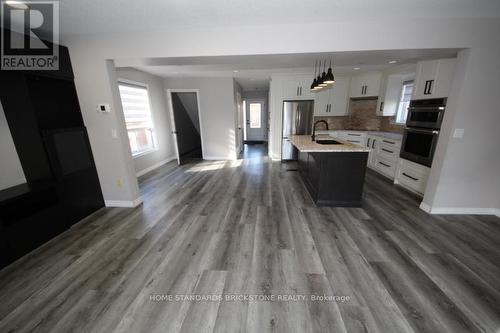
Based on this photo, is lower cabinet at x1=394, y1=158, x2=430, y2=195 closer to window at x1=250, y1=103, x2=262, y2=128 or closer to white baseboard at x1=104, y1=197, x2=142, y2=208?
white baseboard at x1=104, y1=197, x2=142, y2=208

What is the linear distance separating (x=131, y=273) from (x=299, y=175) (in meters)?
3.67

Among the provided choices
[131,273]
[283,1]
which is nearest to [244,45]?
[283,1]

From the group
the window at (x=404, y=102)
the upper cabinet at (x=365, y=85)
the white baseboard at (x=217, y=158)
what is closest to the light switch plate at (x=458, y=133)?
the window at (x=404, y=102)

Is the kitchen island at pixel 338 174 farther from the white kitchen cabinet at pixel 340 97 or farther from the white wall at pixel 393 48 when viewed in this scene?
the white kitchen cabinet at pixel 340 97

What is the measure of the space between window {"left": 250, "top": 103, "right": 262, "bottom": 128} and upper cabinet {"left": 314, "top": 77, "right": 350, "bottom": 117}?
4.08m

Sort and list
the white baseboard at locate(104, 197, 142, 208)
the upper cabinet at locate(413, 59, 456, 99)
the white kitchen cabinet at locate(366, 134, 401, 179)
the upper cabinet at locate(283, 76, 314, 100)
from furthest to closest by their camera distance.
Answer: the upper cabinet at locate(283, 76, 314, 100), the white kitchen cabinet at locate(366, 134, 401, 179), the white baseboard at locate(104, 197, 142, 208), the upper cabinet at locate(413, 59, 456, 99)

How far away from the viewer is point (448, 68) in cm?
274

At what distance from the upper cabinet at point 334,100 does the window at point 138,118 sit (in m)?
4.77

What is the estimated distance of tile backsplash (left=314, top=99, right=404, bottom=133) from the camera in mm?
4899

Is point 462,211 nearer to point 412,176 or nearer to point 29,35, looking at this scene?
point 412,176

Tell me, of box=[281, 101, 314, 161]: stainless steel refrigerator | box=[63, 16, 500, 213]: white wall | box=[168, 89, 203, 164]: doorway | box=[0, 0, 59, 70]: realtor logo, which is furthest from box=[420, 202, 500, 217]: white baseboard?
box=[168, 89, 203, 164]: doorway

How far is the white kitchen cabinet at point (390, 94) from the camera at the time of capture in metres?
4.35

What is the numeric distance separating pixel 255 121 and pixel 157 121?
16.7 feet

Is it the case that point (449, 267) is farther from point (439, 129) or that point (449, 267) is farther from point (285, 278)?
point (439, 129)
